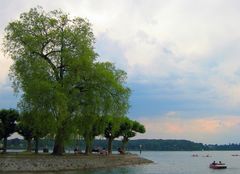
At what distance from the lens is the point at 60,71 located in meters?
64.9

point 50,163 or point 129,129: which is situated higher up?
point 129,129

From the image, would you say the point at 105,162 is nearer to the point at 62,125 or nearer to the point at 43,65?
the point at 62,125

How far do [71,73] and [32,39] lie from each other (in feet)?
22.4

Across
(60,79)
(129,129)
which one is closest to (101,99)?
(60,79)

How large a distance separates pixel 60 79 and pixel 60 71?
61.6 inches

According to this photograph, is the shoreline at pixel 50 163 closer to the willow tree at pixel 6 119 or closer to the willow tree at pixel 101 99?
the willow tree at pixel 101 99

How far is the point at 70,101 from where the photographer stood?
62.5 meters

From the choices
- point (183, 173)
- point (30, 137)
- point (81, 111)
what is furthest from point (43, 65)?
point (183, 173)

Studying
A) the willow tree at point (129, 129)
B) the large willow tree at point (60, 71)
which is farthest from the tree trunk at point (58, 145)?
the willow tree at point (129, 129)

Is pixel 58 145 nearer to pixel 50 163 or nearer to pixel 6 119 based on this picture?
pixel 50 163

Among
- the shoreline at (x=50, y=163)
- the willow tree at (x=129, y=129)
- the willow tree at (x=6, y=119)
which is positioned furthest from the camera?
the willow tree at (x=129, y=129)

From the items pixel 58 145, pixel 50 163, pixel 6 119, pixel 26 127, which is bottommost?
pixel 50 163

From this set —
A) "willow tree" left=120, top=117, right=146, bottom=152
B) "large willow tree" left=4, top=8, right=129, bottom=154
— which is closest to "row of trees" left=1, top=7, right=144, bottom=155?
"large willow tree" left=4, top=8, right=129, bottom=154

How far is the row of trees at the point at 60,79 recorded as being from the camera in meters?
→ 60.1
